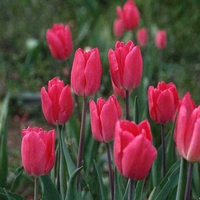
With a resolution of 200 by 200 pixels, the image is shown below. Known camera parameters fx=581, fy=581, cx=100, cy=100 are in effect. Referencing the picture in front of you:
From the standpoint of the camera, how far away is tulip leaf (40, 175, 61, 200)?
1571 millimetres

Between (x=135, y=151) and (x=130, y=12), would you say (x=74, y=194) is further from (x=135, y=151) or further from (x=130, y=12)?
(x=130, y=12)

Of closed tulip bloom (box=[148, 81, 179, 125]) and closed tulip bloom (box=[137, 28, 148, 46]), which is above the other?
closed tulip bloom (box=[137, 28, 148, 46])

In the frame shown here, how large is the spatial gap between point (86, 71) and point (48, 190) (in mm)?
342

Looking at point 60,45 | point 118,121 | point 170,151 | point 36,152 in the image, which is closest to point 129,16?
point 60,45

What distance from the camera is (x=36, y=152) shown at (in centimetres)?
143

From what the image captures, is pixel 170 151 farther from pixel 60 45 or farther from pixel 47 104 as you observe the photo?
pixel 60 45

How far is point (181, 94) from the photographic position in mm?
3703

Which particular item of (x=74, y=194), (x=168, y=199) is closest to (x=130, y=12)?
(x=168, y=199)

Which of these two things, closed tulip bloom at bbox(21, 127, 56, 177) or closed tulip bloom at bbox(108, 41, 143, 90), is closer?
closed tulip bloom at bbox(21, 127, 56, 177)

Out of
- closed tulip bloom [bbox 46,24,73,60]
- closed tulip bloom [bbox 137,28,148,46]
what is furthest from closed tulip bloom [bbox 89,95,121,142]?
closed tulip bloom [bbox 137,28,148,46]

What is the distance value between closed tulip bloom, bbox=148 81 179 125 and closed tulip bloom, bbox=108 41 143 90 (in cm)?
6

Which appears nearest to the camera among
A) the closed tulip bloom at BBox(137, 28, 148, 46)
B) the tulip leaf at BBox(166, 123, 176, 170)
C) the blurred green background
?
the tulip leaf at BBox(166, 123, 176, 170)

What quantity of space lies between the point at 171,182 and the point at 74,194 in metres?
0.28

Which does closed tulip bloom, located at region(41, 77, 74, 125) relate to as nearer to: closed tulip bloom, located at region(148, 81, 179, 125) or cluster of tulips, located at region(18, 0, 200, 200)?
cluster of tulips, located at region(18, 0, 200, 200)
